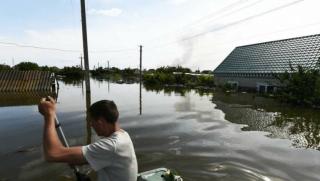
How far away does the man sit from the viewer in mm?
2762

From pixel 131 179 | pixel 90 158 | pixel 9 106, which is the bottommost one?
pixel 9 106

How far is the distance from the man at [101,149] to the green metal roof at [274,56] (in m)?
24.4

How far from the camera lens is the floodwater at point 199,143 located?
800cm

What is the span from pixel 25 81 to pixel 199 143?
24.5m

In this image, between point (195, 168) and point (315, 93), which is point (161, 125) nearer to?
point (195, 168)

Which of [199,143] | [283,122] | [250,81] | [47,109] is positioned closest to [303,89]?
[283,122]

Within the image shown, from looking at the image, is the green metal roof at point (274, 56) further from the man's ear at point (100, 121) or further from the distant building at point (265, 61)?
the man's ear at point (100, 121)

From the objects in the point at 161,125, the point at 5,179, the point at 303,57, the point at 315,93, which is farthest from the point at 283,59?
the point at 5,179

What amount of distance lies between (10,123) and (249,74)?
24859 millimetres

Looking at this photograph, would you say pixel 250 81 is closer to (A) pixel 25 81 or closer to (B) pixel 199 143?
(A) pixel 25 81

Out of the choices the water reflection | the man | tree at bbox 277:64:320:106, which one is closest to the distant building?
tree at bbox 277:64:320:106

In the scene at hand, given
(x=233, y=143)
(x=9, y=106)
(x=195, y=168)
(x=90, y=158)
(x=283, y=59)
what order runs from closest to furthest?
(x=90, y=158)
(x=195, y=168)
(x=233, y=143)
(x=9, y=106)
(x=283, y=59)

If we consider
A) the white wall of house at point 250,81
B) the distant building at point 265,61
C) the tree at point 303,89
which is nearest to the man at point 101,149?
the tree at point 303,89

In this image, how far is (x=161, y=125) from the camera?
13742 millimetres
